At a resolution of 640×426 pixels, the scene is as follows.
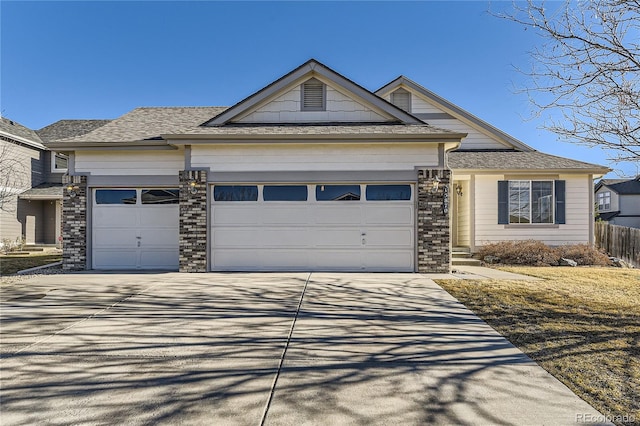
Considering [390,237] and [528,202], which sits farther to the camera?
[528,202]

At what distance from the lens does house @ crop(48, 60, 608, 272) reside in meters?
10.7

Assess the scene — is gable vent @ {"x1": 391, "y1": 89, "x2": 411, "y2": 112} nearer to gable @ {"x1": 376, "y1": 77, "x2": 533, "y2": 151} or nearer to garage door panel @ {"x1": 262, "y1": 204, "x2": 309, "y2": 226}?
gable @ {"x1": 376, "y1": 77, "x2": 533, "y2": 151}

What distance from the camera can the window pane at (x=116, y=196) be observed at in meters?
11.6

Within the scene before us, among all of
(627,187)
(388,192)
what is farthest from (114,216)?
(627,187)

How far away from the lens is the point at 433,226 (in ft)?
34.8

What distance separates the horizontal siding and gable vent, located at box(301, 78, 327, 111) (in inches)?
73.1

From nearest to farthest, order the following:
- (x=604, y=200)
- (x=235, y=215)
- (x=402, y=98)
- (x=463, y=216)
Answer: (x=235, y=215)
(x=463, y=216)
(x=402, y=98)
(x=604, y=200)

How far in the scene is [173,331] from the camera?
5.48 meters

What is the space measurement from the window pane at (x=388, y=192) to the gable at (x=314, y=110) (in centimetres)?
231

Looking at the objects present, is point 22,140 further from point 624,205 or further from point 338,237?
point 624,205

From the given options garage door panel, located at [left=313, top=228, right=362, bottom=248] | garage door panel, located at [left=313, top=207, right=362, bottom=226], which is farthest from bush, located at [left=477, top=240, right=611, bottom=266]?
garage door panel, located at [left=313, top=207, right=362, bottom=226]

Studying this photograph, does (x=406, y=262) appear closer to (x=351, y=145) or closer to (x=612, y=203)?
(x=351, y=145)

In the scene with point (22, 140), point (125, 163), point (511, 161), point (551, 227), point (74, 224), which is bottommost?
point (551, 227)

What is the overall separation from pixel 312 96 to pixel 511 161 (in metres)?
8.64
